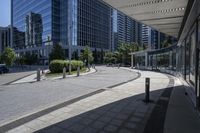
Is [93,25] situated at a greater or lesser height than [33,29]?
greater

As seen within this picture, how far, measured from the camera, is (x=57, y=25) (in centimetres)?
9162

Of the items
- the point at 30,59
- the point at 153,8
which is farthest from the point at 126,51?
the point at 153,8

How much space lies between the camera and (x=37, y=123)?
6176 mm

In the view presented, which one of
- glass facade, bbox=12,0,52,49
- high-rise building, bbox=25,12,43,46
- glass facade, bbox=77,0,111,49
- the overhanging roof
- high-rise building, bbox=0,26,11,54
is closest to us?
the overhanging roof

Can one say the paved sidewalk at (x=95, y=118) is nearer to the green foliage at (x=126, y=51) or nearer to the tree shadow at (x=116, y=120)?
the tree shadow at (x=116, y=120)

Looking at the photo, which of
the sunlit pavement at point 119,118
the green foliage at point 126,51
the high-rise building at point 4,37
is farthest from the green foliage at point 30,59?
the sunlit pavement at point 119,118

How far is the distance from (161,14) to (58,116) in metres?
7.04

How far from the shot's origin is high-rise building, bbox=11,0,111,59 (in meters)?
90.1

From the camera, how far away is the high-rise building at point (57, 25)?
3546 inches

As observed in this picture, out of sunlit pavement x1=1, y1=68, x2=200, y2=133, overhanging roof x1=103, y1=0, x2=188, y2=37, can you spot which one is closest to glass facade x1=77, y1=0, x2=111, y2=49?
overhanging roof x1=103, y1=0, x2=188, y2=37

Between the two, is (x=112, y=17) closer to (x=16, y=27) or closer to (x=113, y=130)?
(x=16, y=27)

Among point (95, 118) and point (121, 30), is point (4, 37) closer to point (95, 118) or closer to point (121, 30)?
point (121, 30)

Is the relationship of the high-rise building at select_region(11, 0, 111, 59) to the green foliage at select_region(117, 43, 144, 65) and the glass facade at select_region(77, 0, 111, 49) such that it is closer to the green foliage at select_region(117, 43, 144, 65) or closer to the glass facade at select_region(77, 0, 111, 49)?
the glass facade at select_region(77, 0, 111, 49)

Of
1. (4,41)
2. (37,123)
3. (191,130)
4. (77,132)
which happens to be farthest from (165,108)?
(4,41)
